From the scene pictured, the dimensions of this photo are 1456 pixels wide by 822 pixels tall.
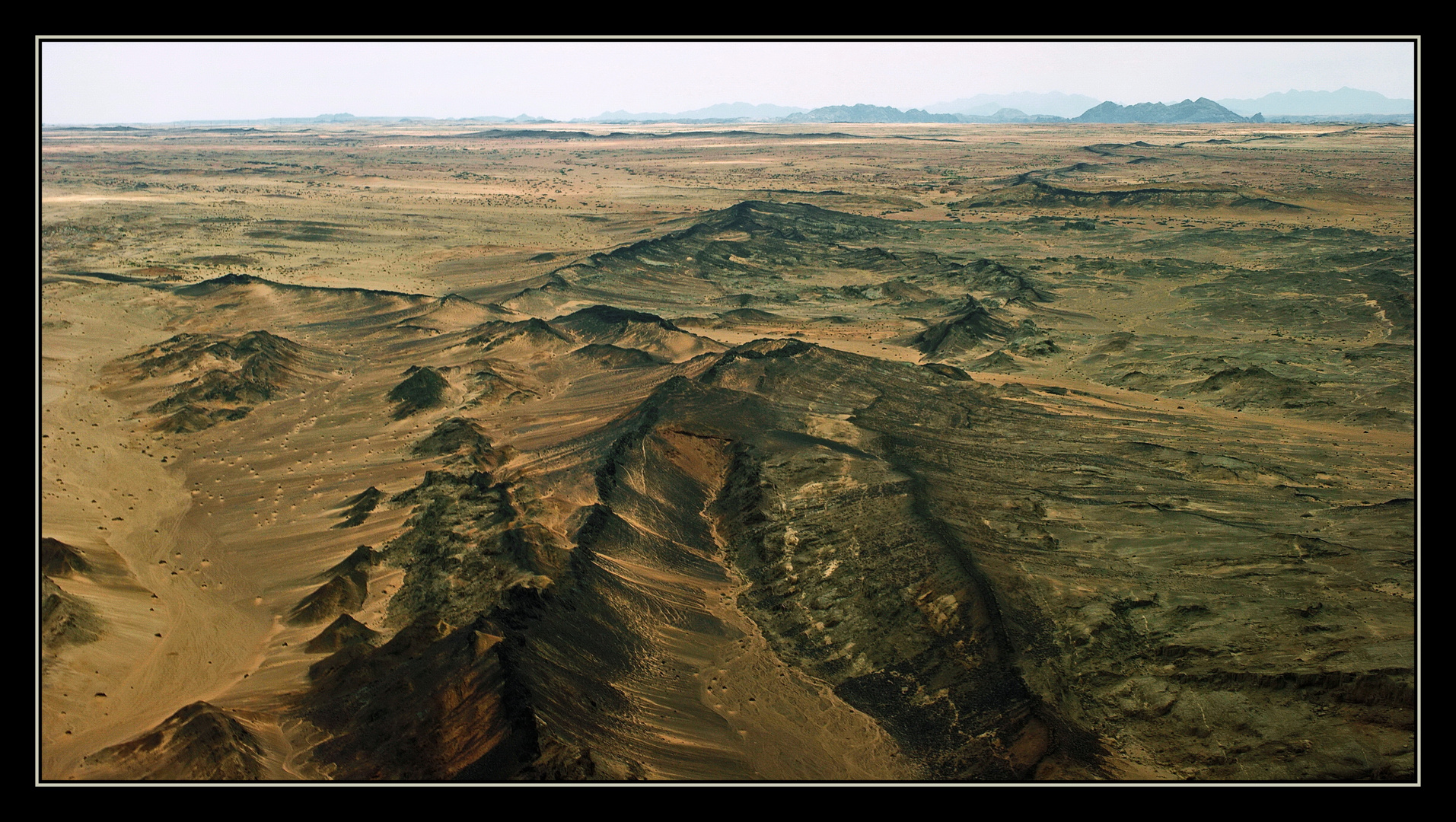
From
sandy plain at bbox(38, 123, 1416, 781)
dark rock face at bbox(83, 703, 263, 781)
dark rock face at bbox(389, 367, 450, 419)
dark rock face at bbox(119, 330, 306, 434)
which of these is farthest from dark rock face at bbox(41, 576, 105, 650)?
dark rock face at bbox(389, 367, 450, 419)

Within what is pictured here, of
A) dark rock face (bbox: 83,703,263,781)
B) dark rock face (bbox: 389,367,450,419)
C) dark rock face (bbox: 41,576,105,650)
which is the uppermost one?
dark rock face (bbox: 389,367,450,419)

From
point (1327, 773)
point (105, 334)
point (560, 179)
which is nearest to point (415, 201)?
point (560, 179)

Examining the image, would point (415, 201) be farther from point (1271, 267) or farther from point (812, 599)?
point (812, 599)

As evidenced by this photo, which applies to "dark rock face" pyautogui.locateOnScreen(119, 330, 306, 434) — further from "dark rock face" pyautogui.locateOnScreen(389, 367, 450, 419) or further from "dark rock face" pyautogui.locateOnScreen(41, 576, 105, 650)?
"dark rock face" pyautogui.locateOnScreen(41, 576, 105, 650)

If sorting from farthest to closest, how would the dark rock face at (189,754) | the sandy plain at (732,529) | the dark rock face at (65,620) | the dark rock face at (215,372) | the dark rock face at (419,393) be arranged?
the dark rock face at (419,393)
the dark rock face at (215,372)
the dark rock face at (65,620)
the sandy plain at (732,529)
the dark rock face at (189,754)

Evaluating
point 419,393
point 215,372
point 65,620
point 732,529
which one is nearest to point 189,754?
point 65,620

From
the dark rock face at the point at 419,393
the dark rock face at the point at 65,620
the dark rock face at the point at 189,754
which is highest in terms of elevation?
the dark rock face at the point at 419,393

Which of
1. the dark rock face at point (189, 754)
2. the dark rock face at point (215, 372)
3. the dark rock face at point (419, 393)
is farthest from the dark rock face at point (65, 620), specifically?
the dark rock face at point (419, 393)

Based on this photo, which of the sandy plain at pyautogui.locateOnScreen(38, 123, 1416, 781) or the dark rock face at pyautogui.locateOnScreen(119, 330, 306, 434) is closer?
the sandy plain at pyautogui.locateOnScreen(38, 123, 1416, 781)

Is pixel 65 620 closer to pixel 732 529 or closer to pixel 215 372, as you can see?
pixel 732 529

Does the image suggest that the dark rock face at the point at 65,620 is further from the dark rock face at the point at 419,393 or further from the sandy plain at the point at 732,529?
the dark rock face at the point at 419,393
